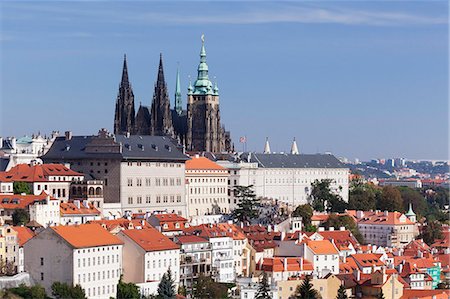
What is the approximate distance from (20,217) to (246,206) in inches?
994

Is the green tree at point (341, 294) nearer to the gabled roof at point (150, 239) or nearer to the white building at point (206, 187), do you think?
the gabled roof at point (150, 239)

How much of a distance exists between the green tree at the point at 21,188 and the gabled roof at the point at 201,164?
2083cm

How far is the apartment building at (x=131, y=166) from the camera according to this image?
7812cm

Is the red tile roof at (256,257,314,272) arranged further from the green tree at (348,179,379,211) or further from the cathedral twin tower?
the cathedral twin tower

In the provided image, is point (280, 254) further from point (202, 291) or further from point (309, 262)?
point (202, 291)

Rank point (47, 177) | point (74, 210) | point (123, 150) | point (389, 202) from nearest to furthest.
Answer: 1. point (74, 210)
2. point (47, 177)
3. point (123, 150)
4. point (389, 202)

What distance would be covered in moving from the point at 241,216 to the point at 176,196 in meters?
4.77

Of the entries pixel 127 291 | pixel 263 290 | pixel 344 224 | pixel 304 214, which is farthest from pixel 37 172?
pixel 263 290

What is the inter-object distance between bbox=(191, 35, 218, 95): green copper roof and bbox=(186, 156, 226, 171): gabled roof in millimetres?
15471

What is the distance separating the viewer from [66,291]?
1935 inches

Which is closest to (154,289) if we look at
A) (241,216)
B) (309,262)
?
(309,262)

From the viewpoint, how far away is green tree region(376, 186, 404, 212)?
99562 mm

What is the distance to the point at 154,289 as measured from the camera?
5297 centimetres

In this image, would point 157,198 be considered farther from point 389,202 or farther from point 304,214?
point 389,202
